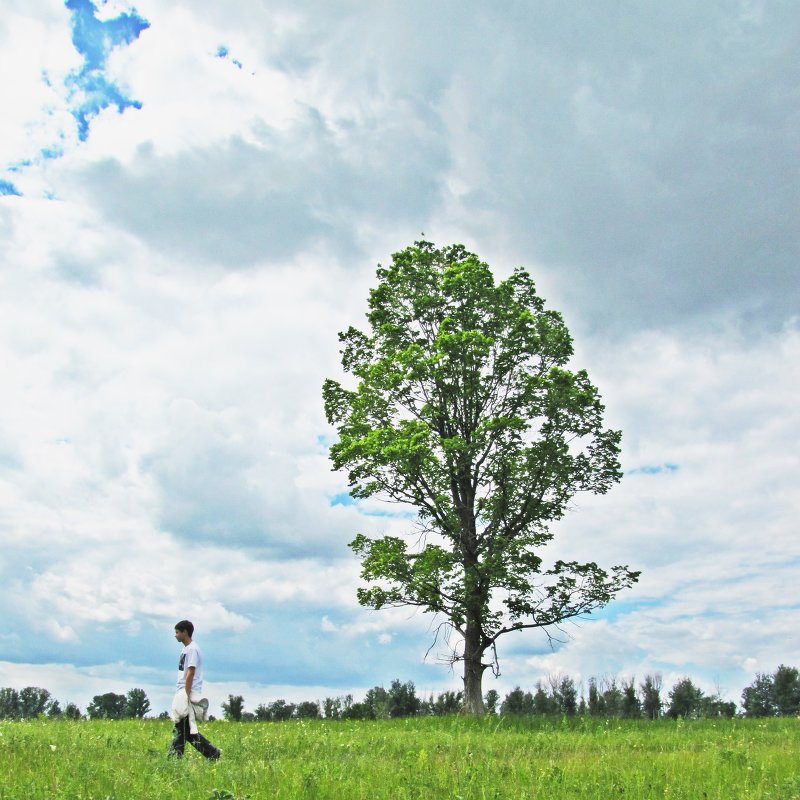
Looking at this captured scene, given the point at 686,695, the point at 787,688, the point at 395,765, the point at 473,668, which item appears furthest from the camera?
the point at 787,688

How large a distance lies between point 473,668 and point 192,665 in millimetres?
14174

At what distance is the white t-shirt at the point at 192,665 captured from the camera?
12.6 metres

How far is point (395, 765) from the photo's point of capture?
1170cm

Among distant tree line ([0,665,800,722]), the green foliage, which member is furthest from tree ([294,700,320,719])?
the green foliage

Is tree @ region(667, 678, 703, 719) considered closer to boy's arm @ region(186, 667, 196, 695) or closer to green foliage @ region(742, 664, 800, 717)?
green foliage @ region(742, 664, 800, 717)

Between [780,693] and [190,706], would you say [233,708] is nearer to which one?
[190,706]

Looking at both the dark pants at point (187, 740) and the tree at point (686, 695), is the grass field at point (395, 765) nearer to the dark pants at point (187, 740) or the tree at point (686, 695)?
the dark pants at point (187, 740)

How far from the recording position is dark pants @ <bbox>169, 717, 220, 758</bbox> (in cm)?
1234

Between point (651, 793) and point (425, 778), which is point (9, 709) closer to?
point (425, 778)

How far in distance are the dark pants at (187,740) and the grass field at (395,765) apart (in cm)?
21

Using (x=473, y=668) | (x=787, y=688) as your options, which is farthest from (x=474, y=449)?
(x=787, y=688)

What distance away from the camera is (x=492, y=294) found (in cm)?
2630

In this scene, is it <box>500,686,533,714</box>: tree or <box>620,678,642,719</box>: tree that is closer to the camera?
<box>620,678,642,719</box>: tree

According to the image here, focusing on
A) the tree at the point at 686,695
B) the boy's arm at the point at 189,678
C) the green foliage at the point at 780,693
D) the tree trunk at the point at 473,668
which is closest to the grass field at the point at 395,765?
the boy's arm at the point at 189,678
